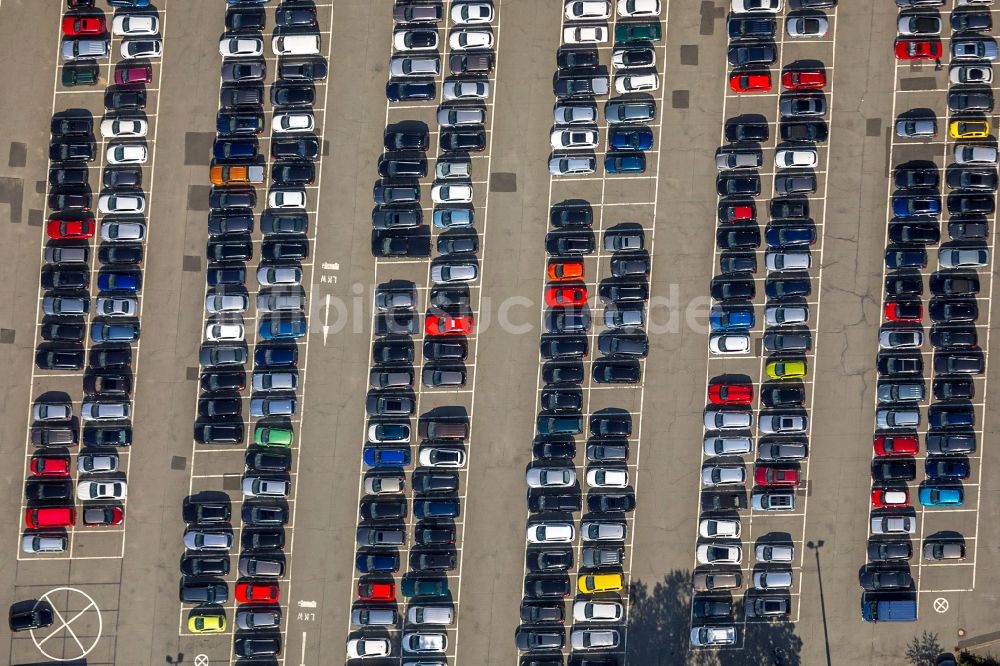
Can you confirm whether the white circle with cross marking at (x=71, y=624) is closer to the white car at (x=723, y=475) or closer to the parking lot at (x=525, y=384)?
the parking lot at (x=525, y=384)

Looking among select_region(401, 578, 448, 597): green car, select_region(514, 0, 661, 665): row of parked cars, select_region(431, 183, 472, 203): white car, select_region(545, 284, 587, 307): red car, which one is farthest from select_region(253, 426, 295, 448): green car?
select_region(545, 284, 587, 307): red car

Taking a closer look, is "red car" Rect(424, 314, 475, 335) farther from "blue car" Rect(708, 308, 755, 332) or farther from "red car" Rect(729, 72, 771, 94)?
"red car" Rect(729, 72, 771, 94)

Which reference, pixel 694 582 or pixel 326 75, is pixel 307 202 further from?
pixel 694 582

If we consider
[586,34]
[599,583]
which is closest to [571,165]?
[586,34]

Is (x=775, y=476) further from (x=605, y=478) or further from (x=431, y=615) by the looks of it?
(x=431, y=615)

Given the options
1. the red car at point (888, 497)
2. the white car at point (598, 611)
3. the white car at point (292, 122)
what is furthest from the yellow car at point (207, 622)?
the red car at point (888, 497)

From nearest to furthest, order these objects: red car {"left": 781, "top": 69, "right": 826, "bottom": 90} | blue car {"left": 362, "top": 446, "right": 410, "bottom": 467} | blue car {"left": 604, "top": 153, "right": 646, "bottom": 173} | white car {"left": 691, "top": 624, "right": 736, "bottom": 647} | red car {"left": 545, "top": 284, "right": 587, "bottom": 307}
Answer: white car {"left": 691, "top": 624, "right": 736, "bottom": 647} → red car {"left": 781, "top": 69, "right": 826, "bottom": 90} → blue car {"left": 362, "top": 446, "right": 410, "bottom": 467} → blue car {"left": 604, "top": 153, "right": 646, "bottom": 173} → red car {"left": 545, "top": 284, "right": 587, "bottom": 307}

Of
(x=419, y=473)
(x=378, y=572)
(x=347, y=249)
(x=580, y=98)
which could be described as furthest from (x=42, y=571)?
(x=580, y=98)
